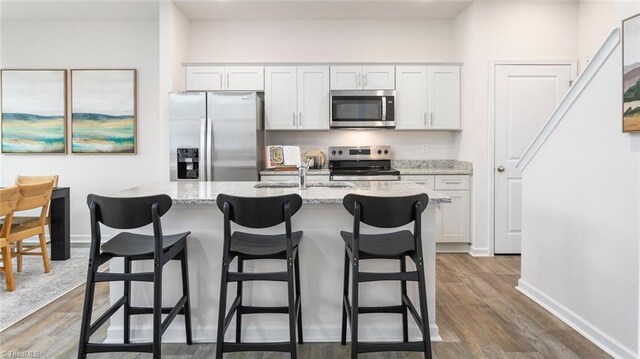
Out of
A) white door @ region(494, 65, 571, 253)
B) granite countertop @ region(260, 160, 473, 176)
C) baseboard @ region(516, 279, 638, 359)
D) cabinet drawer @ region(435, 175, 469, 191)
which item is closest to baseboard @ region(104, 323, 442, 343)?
baseboard @ region(516, 279, 638, 359)

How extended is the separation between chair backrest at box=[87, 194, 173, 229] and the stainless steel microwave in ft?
9.32

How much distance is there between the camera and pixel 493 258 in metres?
4.07

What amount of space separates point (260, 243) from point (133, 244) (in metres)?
0.69

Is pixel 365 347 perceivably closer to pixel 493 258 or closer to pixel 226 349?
pixel 226 349

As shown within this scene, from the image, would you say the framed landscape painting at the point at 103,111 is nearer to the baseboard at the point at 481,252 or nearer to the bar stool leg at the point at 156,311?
the bar stool leg at the point at 156,311

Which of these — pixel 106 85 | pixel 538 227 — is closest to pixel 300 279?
pixel 538 227

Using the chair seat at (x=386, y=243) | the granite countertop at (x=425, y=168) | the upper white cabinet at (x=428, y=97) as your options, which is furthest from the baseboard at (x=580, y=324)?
the upper white cabinet at (x=428, y=97)

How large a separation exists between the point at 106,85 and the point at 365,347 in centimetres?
457

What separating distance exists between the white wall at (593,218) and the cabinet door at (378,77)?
2005mm

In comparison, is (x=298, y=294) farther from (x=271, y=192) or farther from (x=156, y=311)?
(x=156, y=311)

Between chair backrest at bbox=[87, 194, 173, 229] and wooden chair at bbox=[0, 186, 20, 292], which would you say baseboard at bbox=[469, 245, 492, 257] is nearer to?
chair backrest at bbox=[87, 194, 173, 229]

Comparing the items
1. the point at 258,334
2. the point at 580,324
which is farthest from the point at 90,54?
the point at 580,324

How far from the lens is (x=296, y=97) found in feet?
14.5

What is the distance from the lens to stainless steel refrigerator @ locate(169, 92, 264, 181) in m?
3.97
